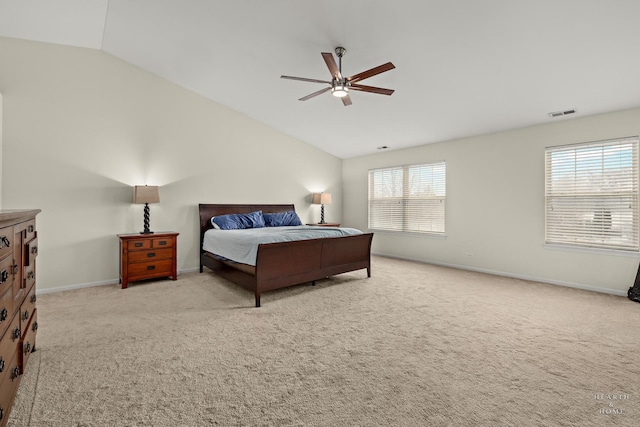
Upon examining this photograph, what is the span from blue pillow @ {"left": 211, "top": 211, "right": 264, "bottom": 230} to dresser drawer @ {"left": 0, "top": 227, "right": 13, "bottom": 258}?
3.50 m

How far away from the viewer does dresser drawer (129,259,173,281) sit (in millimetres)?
4203

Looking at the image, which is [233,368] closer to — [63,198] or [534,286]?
[63,198]

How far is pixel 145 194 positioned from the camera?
4.34m

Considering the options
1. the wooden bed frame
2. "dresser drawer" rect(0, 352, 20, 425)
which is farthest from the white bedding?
"dresser drawer" rect(0, 352, 20, 425)

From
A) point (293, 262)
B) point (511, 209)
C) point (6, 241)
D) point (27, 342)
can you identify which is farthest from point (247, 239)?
point (511, 209)

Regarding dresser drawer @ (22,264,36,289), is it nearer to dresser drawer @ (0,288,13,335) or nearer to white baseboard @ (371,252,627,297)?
dresser drawer @ (0,288,13,335)

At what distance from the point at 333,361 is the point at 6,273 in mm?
1936

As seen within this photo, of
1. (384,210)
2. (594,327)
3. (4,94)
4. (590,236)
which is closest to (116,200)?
(4,94)

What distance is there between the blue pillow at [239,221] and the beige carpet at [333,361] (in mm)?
1550

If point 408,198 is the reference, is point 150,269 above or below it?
below

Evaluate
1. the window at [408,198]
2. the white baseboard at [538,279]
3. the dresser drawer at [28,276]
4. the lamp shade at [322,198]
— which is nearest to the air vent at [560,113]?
the window at [408,198]

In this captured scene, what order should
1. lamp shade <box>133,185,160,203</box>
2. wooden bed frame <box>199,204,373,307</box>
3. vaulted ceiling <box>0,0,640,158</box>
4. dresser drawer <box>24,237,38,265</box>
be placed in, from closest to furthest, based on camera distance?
dresser drawer <box>24,237,38,265</box> < vaulted ceiling <box>0,0,640,158</box> < wooden bed frame <box>199,204,373,307</box> < lamp shade <box>133,185,160,203</box>

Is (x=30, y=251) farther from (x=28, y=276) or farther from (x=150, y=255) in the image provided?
(x=150, y=255)

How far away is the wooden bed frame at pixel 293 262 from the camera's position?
3.49 m
